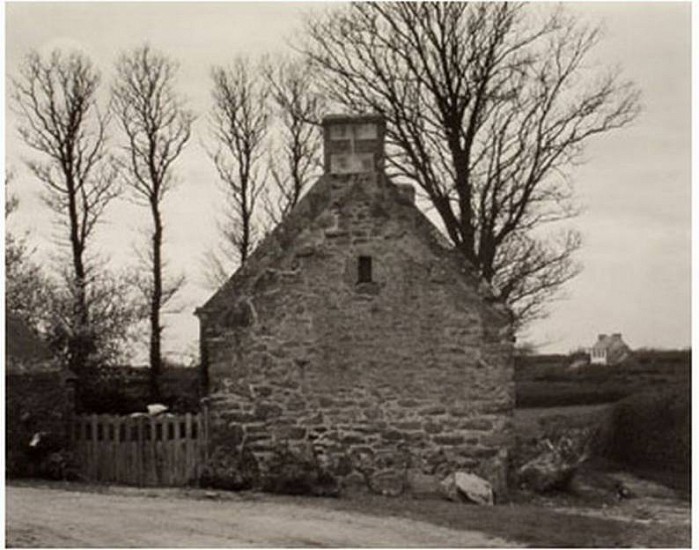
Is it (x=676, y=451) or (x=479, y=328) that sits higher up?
(x=479, y=328)

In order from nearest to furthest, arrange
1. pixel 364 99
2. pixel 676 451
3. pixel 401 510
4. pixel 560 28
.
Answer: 1. pixel 401 510
2. pixel 560 28
3. pixel 676 451
4. pixel 364 99

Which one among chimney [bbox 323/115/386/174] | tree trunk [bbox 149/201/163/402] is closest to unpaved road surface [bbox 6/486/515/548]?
tree trunk [bbox 149/201/163/402]

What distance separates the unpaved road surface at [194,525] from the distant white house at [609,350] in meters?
3.41

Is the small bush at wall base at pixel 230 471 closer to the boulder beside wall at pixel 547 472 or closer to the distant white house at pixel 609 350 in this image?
the boulder beside wall at pixel 547 472

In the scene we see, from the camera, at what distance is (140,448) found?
1758 cm

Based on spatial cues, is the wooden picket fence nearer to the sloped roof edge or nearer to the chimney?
the sloped roof edge

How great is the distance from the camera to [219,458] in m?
17.7

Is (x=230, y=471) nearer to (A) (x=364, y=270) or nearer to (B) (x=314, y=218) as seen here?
(A) (x=364, y=270)

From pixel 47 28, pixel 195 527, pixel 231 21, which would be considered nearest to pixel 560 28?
pixel 231 21

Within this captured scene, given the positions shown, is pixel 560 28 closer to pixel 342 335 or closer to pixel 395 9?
pixel 395 9

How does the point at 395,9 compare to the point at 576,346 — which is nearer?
the point at 576,346

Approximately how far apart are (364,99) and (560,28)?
15.4 ft

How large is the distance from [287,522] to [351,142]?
606 cm

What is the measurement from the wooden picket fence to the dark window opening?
2.93m
